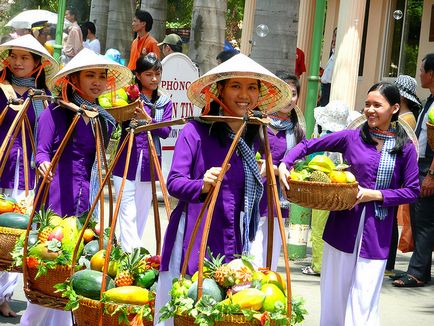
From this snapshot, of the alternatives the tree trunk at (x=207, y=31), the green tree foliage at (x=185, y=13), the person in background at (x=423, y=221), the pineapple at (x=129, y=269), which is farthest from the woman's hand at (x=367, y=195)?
the green tree foliage at (x=185, y=13)

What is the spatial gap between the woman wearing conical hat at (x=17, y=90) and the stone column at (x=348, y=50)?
644cm

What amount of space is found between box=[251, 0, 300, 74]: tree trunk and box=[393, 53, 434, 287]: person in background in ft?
7.19

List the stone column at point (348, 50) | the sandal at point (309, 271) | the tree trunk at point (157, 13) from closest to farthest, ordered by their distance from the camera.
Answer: the sandal at point (309, 271) → the stone column at point (348, 50) → the tree trunk at point (157, 13)

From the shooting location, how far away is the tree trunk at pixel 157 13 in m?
19.5

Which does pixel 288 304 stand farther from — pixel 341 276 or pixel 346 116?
pixel 346 116

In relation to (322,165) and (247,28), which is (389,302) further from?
(247,28)

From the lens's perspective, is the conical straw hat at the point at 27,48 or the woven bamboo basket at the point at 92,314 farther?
the conical straw hat at the point at 27,48

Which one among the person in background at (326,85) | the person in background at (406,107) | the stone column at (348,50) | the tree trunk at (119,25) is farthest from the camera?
the tree trunk at (119,25)

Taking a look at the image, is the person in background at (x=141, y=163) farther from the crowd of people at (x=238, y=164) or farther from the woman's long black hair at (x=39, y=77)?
the woman's long black hair at (x=39, y=77)

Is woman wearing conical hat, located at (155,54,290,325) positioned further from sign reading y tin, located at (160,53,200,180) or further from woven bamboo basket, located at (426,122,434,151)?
sign reading y tin, located at (160,53,200,180)

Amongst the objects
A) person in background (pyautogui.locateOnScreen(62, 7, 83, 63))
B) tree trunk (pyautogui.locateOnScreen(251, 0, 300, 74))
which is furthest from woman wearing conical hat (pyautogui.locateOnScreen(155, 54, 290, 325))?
person in background (pyautogui.locateOnScreen(62, 7, 83, 63))

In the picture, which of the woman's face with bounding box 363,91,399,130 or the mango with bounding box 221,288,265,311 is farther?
the woman's face with bounding box 363,91,399,130

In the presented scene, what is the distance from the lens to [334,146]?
6.98 metres

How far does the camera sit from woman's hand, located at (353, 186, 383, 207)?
258 inches
